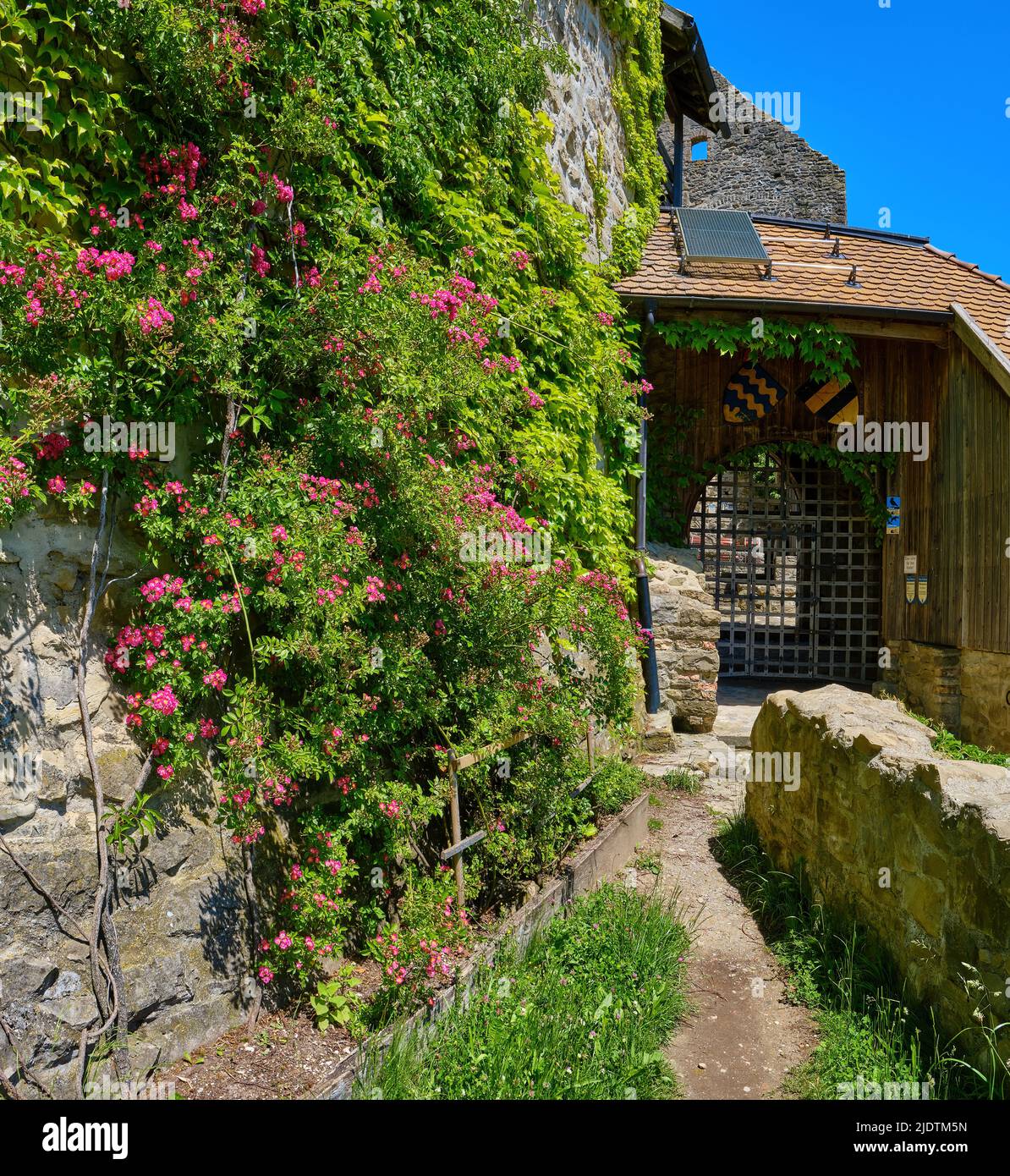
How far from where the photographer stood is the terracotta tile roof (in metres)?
8.59

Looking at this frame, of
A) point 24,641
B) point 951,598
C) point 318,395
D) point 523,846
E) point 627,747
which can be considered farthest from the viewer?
point 951,598

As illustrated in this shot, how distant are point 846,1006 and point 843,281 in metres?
7.87

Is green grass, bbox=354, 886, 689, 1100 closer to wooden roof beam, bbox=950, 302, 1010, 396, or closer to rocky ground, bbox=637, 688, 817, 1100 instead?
rocky ground, bbox=637, 688, 817, 1100

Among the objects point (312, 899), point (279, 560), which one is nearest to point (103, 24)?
point (279, 560)

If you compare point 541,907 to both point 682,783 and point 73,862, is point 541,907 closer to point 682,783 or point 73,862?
point 73,862

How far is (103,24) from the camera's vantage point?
8.63ft

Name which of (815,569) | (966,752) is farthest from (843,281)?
(966,752)

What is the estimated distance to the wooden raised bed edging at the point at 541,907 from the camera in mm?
2678

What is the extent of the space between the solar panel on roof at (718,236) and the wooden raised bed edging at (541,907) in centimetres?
598

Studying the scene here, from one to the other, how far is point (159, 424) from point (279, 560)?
23.9 inches

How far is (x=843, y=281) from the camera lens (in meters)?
9.13

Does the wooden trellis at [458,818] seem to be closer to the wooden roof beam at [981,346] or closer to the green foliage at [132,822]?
the green foliage at [132,822]

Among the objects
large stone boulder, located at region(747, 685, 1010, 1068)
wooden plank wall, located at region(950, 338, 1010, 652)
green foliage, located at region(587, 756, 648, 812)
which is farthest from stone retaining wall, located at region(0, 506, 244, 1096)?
wooden plank wall, located at region(950, 338, 1010, 652)
